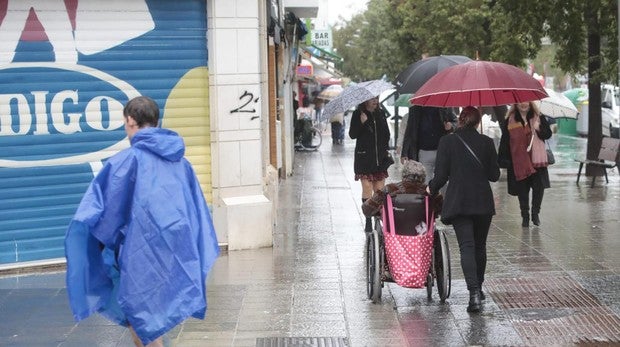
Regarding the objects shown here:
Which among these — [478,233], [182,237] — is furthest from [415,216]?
[182,237]

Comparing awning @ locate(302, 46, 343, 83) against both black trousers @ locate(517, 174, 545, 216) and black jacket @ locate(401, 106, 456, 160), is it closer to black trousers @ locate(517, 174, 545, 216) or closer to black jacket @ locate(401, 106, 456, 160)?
black trousers @ locate(517, 174, 545, 216)

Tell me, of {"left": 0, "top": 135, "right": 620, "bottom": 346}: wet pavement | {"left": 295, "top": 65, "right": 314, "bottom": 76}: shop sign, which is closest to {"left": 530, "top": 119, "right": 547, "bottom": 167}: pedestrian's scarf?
{"left": 0, "top": 135, "right": 620, "bottom": 346}: wet pavement

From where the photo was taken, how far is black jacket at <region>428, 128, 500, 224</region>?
792 cm

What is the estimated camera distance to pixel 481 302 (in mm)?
8141

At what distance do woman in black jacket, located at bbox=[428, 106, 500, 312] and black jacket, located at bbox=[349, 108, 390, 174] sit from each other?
12.1 ft

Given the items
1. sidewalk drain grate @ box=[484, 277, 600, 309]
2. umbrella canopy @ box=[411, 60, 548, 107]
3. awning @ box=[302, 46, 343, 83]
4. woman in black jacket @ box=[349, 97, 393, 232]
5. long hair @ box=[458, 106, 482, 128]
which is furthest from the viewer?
awning @ box=[302, 46, 343, 83]

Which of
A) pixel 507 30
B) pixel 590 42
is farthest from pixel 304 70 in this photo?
pixel 590 42

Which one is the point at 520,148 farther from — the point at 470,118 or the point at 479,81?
the point at 470,118

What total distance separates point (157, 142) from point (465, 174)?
130 inches

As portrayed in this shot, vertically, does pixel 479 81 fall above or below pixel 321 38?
below

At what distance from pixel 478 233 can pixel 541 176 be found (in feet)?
15.7

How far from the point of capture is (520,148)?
1250 cm

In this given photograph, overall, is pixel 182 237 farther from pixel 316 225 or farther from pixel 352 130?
pixel 316 225

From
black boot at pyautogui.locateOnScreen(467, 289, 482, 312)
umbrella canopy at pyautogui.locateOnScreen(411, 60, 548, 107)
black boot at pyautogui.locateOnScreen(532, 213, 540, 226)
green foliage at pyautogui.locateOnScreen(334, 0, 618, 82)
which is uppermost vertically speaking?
green foliage at pyautogui.locateOnScreen(334, 0, 618, 82)
